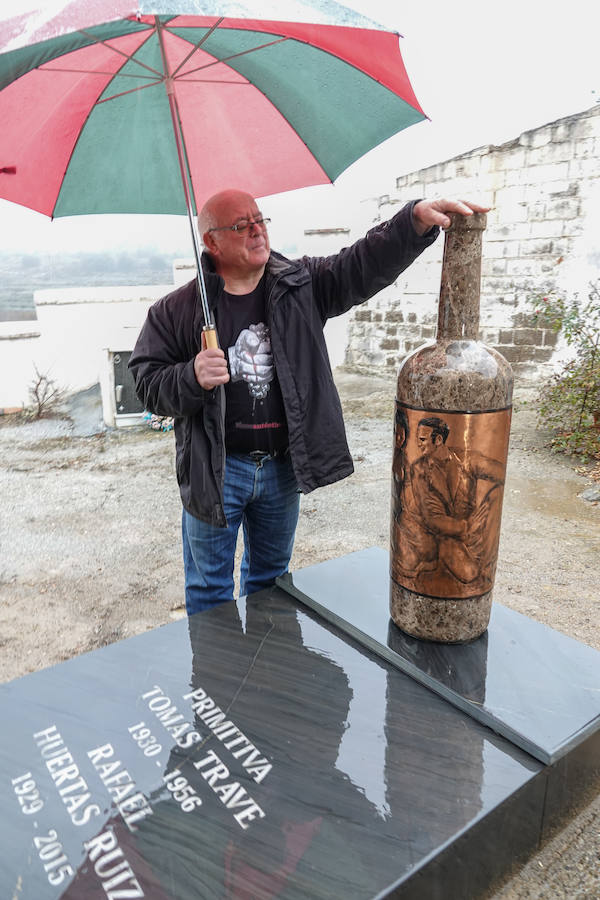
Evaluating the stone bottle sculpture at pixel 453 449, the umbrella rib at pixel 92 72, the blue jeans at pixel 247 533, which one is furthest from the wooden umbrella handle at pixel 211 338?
the umbrella rib at pixel 92 72

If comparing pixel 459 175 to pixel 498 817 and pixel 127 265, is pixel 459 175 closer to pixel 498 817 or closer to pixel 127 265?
pixel 127 265

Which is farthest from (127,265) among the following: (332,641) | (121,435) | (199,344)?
(332,641)

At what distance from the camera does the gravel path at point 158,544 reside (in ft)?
9.28

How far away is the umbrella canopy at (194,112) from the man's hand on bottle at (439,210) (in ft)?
1.40

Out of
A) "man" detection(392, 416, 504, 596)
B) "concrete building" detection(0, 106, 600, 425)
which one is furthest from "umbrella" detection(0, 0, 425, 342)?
"concrete building" detection(0, 106, 600, 425)

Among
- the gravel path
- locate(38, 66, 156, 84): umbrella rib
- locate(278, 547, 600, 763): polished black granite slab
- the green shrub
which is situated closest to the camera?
locate(278, 547, 600, 763): polished black granite slab

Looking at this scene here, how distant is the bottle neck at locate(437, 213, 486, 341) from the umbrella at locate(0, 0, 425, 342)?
57 cm

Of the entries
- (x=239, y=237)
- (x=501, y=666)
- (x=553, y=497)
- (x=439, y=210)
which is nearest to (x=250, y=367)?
(x=239, y=237)

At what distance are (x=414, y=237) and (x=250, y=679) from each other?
4.23 feet

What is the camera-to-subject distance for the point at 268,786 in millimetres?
1318

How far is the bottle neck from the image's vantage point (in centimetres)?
151

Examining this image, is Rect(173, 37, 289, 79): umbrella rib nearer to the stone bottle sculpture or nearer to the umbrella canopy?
the umbrella canopy

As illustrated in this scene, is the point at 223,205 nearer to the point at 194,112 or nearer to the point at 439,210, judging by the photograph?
the point at 194,112

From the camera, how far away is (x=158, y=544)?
13.0ft
